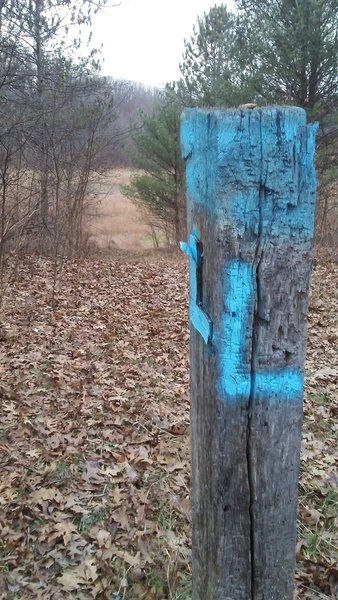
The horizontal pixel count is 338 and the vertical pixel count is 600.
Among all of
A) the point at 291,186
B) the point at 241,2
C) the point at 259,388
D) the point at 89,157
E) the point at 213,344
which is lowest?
the point at 259,388

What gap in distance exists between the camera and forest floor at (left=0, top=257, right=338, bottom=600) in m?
2.71

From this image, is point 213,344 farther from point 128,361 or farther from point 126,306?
point 126,306

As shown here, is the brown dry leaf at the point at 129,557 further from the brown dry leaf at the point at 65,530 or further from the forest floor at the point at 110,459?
the brown dry leaf at the point at 65,530

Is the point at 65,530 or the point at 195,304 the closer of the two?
the point at 195,304

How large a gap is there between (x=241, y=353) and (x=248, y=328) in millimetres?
74

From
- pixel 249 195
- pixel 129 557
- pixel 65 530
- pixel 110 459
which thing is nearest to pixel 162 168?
pixel 110 459

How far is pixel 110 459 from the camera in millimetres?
3721

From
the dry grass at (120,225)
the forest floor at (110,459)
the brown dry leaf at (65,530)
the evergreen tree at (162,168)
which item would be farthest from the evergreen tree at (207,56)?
the brown dry leaf at (65,530)

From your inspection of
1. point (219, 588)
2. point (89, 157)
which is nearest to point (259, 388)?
point (219, 588)

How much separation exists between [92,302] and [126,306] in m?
0.58

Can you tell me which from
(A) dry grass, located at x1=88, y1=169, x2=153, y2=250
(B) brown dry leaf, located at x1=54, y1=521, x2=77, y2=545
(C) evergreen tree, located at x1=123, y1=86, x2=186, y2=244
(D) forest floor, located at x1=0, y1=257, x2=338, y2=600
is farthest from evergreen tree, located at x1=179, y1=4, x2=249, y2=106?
(B) brown dry leaf, located at x1=54, y1=521, x2=77, y2=545

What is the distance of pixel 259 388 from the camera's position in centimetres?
142

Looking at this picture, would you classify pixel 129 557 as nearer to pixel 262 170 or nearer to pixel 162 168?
pixel 262 170

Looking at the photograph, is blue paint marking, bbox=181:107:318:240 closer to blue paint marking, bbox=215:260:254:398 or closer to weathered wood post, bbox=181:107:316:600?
weathered wood post, bbox=181:107:316:600
